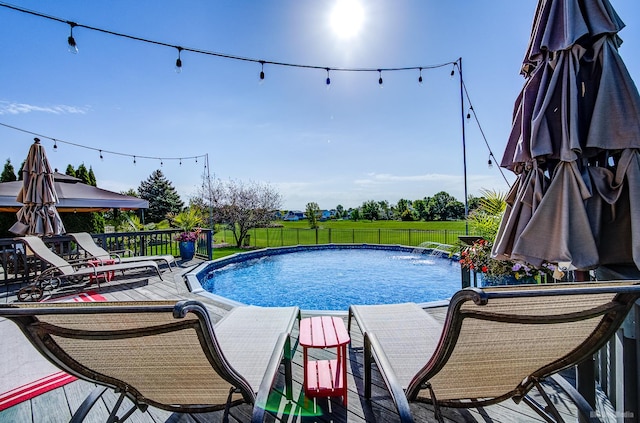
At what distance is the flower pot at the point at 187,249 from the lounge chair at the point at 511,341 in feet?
24.7

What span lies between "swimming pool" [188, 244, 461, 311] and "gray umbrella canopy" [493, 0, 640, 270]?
5.06 metres

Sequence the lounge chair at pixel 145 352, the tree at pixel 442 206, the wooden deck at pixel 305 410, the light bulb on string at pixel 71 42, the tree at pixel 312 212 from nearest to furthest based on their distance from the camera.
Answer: the lounge chair at pixel 145 352, the wooden deck at pixel 305 410, the light bulb on string at pixel 71 42, the tree at pixel 312 212, the tree at pixel 442 206

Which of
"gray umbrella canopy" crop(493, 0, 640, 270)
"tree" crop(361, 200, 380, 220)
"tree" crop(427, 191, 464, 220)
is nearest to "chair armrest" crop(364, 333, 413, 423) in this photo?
"gray umbrella canopy" crop(493, 0, 640, 270)

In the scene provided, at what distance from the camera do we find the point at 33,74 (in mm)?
7352

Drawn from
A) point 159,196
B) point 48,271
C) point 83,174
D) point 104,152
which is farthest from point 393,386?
point 159,196

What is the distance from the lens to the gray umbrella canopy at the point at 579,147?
1477 millimetres

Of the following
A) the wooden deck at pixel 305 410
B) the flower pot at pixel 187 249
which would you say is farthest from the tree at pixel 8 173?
the wooden deck at pixel 305 410

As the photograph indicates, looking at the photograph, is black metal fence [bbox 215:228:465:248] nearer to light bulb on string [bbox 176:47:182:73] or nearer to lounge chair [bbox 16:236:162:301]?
lounge chair [bbox 16:236:162:301]

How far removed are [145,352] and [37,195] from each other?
6.55 m

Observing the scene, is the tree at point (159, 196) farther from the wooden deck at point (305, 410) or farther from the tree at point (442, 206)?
the tree at point (442, 206)

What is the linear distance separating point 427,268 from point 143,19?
9906mm

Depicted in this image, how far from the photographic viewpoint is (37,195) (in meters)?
5.63

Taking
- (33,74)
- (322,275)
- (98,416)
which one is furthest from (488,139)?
(33,74)

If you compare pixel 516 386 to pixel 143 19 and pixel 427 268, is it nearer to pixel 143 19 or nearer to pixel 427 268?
pixel 143 19
